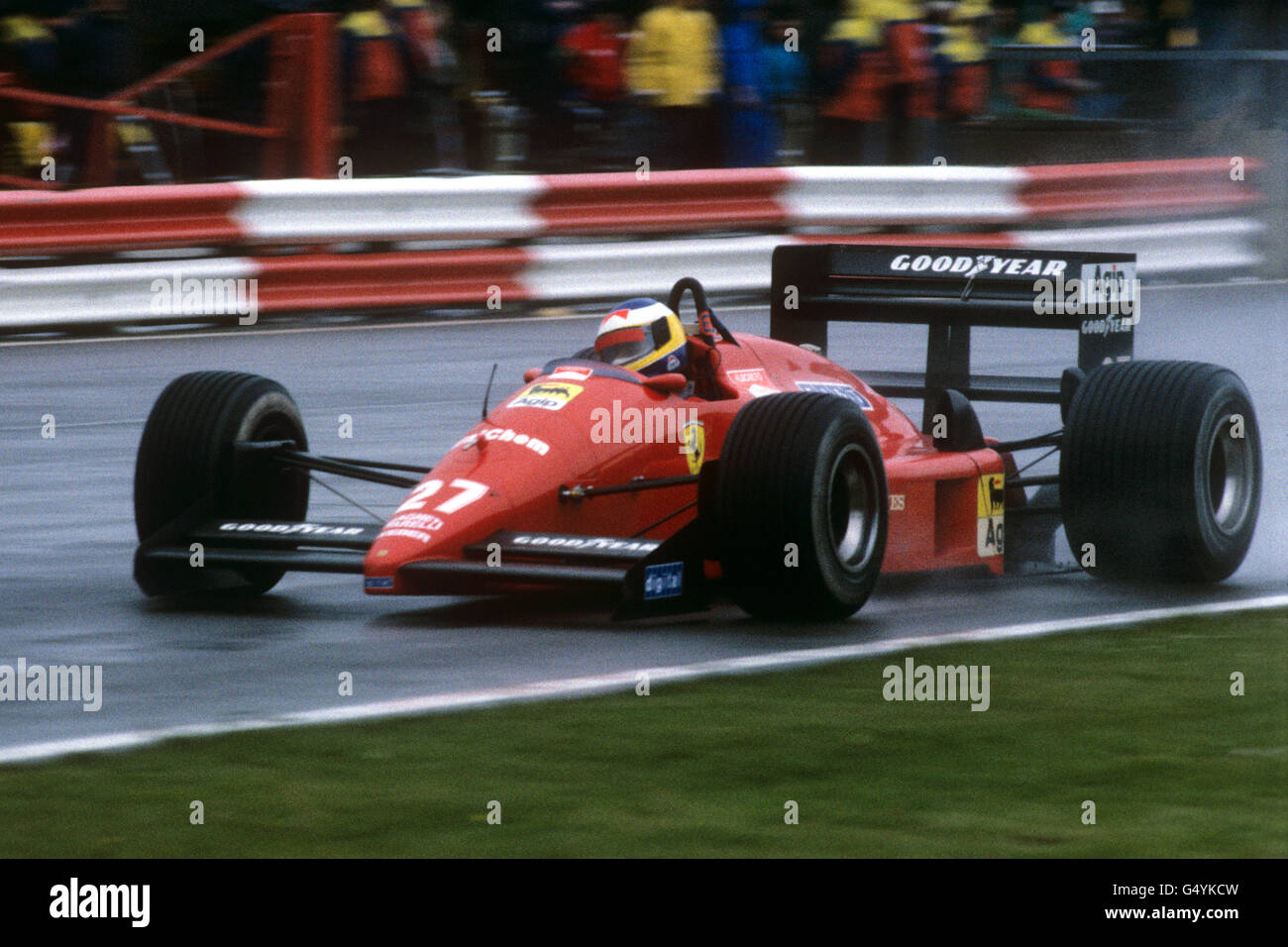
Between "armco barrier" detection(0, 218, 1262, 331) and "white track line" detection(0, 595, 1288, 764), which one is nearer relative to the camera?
"white track line" detection(0, 595, 1288, 764)

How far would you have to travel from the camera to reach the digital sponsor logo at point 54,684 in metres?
6.78

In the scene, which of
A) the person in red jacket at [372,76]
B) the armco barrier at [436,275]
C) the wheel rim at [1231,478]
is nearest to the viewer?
the wheel rim at [1231,478]

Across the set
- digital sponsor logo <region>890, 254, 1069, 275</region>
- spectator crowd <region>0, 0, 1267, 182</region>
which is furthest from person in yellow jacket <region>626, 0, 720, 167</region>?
digital sponsor logo <region>890, 254, 1069, 275</region>

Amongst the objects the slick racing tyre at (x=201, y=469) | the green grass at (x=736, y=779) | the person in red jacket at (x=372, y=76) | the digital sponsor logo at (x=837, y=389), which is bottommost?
the green grass at (x=736, y=779)

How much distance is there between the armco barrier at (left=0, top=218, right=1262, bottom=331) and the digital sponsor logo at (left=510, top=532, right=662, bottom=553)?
24.0 feet

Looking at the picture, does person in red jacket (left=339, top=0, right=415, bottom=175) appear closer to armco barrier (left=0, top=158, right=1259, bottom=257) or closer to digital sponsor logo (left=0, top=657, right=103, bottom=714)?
armco barrier (left=0, top=158, right=1259, bottom=257)

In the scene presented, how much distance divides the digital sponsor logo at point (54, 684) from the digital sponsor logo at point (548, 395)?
5.59 ft

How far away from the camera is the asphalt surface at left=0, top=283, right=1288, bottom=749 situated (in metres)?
7.02

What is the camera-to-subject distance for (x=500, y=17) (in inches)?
690

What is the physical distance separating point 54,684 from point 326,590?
1798mm

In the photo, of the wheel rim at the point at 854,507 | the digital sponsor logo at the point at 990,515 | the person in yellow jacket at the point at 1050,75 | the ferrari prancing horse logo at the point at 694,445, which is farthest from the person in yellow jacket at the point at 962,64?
the wheel rim at the point at 854,507

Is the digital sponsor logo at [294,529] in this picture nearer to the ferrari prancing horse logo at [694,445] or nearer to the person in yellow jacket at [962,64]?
the ferrari prancing horse logo at [694,445]

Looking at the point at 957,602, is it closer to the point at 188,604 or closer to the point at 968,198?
the point at 188,604

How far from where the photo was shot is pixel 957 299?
9.84 metres
